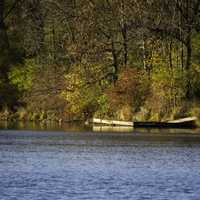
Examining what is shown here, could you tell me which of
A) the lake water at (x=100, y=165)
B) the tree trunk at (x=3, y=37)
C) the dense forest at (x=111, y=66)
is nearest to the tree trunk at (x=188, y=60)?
the dense forest at (x=111, y=66)

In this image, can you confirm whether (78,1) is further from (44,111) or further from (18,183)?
(18,183)

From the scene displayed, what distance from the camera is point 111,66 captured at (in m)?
93.5

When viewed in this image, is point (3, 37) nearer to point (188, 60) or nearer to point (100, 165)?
point (188, 60)

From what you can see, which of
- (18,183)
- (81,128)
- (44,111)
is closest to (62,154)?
(18,183)

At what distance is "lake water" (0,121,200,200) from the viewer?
36969mm

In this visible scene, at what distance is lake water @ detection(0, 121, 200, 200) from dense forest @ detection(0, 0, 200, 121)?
12.3m

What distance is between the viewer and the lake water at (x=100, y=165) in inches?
1455

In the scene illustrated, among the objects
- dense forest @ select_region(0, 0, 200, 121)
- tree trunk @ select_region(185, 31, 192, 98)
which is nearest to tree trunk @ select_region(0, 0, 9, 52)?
dense forest @ select_region(0, 0, 200, 121)

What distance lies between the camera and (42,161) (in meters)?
49.3

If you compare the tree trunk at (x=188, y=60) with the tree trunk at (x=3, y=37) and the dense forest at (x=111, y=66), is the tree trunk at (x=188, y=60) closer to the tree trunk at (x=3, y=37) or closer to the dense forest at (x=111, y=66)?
the dense forest at (x=111, y=66)

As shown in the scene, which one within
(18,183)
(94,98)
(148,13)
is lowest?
(18,183)

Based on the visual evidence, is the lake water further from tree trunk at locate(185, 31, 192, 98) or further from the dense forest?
the dense forest

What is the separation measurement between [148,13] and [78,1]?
470 inches

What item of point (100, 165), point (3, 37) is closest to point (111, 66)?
point (3, 37)
